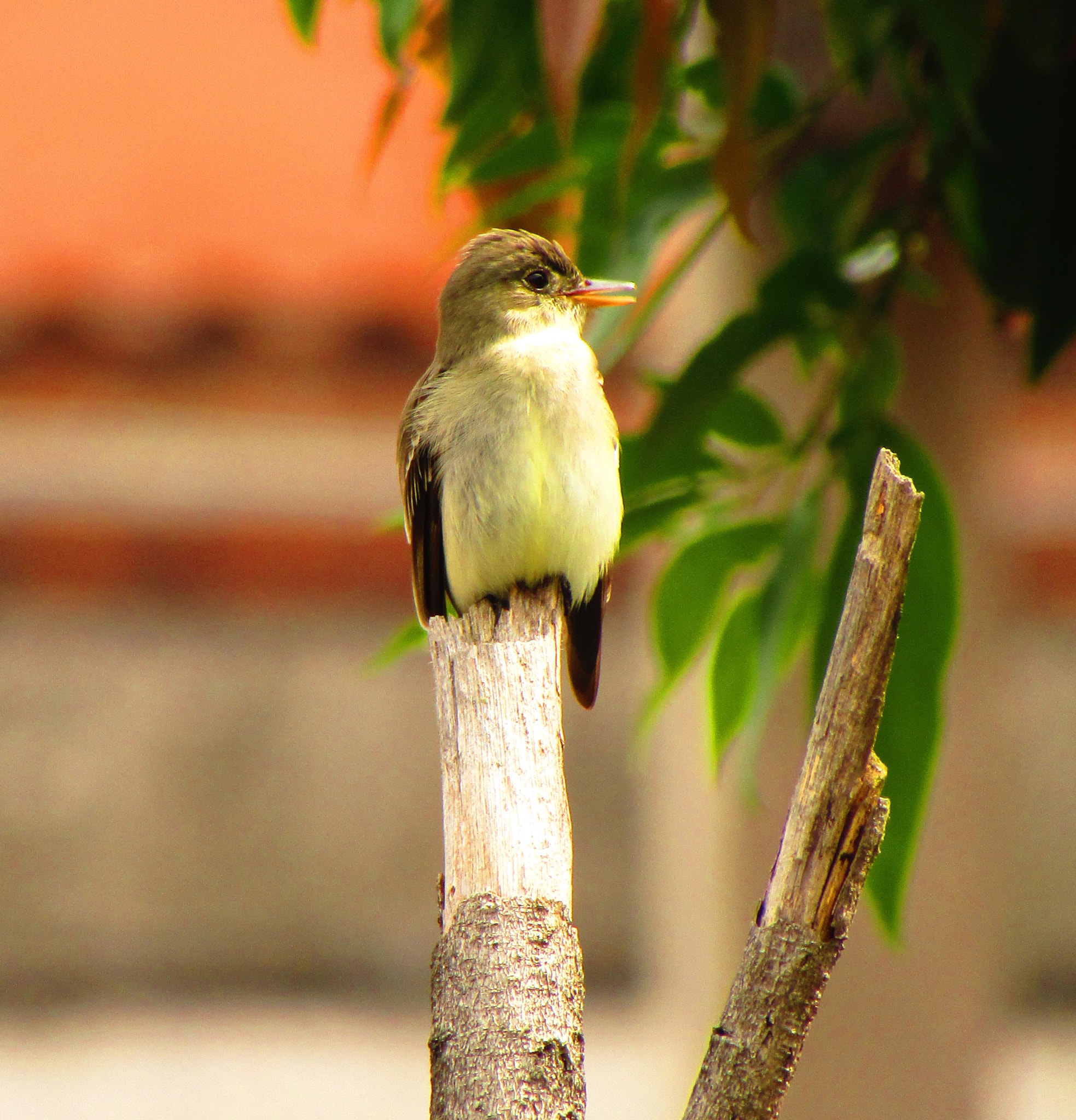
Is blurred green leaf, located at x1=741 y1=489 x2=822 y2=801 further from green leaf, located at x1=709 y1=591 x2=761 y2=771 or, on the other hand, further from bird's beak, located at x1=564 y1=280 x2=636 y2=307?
bird's beak, located at x1=564 y1=280 x2=636 y2=307

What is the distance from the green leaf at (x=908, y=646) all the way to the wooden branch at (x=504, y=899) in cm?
52

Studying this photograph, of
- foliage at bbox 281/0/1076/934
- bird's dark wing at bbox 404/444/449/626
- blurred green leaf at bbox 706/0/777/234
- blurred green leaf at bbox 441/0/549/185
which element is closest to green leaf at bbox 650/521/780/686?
foliage at bbox 281/0/1076/934

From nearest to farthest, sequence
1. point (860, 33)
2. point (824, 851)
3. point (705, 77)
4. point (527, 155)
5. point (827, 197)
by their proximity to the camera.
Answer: point (824, 851)
point (860, 33)
point (705, 77)
point (527, 155)
point (827, 197)

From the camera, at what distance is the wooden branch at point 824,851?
1.26 metres

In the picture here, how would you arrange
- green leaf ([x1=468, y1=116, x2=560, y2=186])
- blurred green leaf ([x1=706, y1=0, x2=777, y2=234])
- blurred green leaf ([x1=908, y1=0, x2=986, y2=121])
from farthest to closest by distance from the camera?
green leaf ([x1=468, y1=116, x2=560, y2=186]) < blurred green leaf ([x1=908, y1=0, x2=986, y2=121]) < blurred green leaf ([x1=706, y1=0, x2=777, y2=234])

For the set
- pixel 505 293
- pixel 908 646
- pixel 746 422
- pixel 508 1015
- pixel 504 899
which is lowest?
pixel 508 1015

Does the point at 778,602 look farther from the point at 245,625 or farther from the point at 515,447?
the point at 245,625

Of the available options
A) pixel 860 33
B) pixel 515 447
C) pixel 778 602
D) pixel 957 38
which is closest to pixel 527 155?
pixel 515 447

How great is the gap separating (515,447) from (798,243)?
58cm

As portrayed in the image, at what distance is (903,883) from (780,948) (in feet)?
2.50

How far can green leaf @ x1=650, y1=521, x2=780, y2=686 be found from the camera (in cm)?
225

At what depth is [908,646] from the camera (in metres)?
2.05

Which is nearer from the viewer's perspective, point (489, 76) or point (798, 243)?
point (489, 76)

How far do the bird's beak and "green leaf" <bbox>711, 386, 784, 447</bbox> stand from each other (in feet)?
0.73
